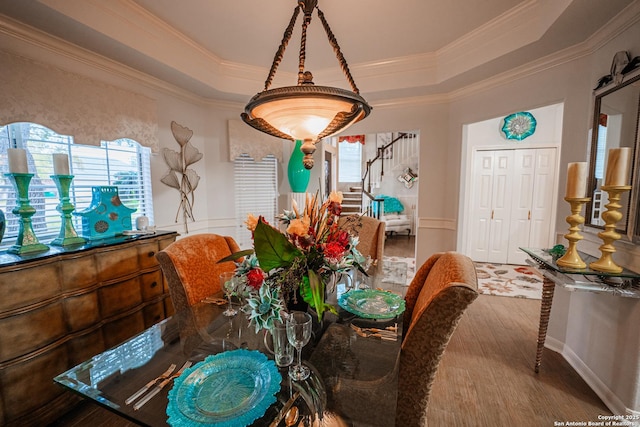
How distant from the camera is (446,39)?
240cm

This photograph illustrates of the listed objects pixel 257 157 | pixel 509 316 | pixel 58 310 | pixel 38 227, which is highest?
pixel 257 157

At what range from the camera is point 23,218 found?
5.08 ft

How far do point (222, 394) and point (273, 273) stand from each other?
431 mm

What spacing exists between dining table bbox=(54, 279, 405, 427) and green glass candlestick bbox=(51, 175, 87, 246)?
1116 mm

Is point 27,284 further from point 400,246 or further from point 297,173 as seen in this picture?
Result: point 400,246

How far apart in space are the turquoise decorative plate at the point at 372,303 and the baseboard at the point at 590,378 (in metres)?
1.50

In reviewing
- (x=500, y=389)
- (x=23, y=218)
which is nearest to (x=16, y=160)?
(x=23, y=218)

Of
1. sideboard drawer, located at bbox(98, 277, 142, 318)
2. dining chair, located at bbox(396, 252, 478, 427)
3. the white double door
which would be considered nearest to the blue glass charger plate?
dining chair, located at bbox(396, 252, 478, 427)

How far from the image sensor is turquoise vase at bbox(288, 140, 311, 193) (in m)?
3.47

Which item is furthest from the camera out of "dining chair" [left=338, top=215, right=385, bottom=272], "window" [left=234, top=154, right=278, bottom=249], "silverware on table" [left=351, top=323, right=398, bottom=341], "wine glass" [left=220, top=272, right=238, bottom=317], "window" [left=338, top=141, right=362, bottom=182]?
"window" [left=338, top=141, right=362, bottom=182]

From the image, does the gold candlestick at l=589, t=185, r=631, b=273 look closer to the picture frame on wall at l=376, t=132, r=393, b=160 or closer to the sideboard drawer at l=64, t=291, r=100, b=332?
the sideboard drawer at l=64, t=291, r=100, b=332

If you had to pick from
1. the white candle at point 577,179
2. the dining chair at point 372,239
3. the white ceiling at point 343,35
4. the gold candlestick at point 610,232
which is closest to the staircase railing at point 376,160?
the white ceiling at point 343,35

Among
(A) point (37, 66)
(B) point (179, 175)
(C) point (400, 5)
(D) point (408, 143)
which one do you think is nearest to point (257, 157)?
(B) point (179, 175)

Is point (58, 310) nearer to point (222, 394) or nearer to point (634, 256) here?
point (222, 394)
